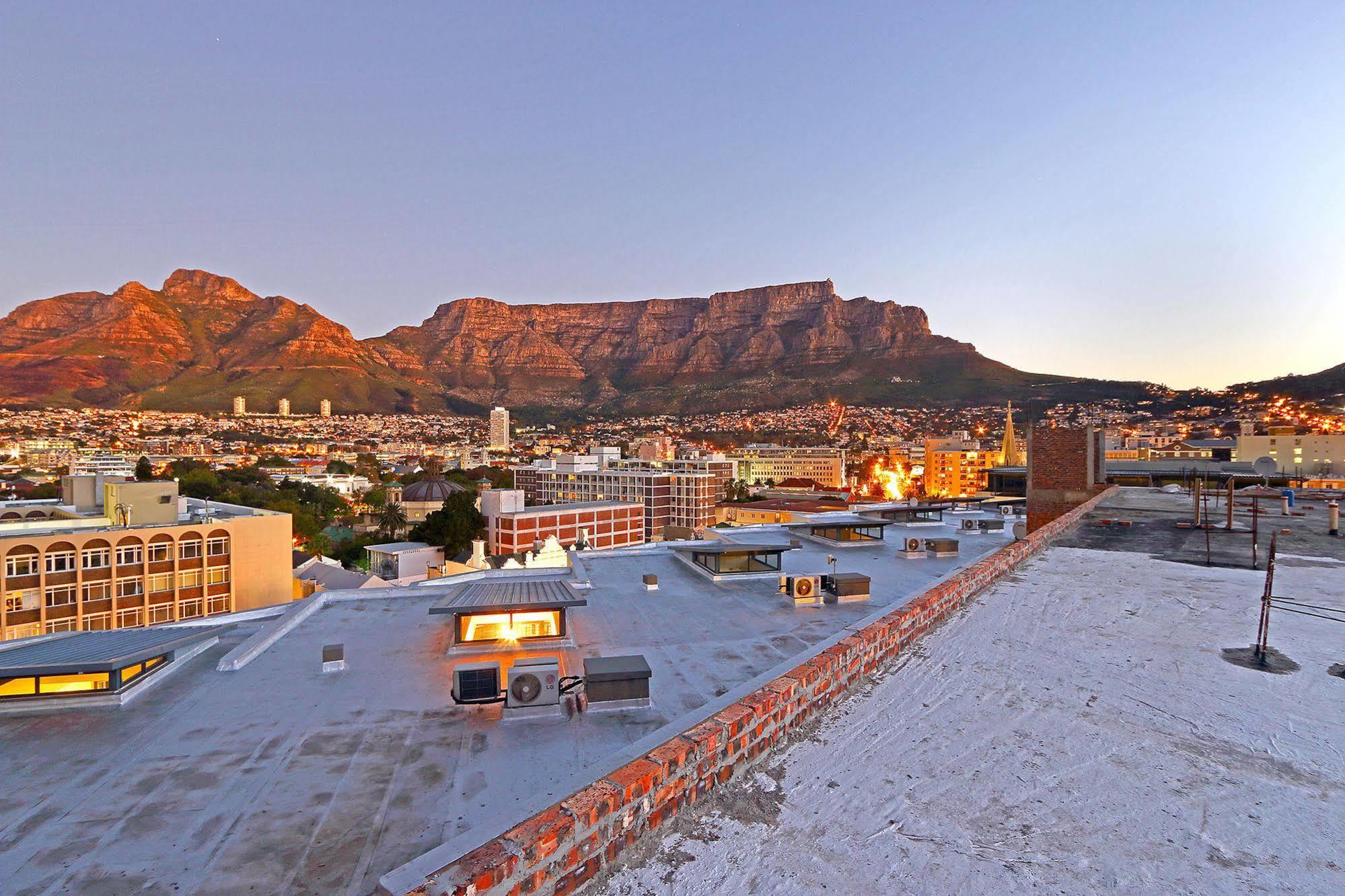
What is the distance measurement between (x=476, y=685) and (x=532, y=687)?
2.19 feet

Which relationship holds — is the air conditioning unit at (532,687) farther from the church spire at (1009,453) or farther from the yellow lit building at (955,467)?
the yellow lit building at (955,467)

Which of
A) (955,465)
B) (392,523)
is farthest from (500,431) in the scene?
(392,523)

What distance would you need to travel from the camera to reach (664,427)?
172 metres

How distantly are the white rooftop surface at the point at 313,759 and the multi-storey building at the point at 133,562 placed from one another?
883 inches

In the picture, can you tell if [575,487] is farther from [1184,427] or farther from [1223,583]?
[1184,427]

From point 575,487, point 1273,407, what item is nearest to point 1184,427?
point 1273,407

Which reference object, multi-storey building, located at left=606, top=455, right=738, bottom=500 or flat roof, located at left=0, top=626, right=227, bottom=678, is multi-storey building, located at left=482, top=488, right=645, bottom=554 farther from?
flat roof, located at left=0, top=626, right=227, bottom=678

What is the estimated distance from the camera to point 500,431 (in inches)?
7411

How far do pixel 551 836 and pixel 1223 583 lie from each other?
12.5 m

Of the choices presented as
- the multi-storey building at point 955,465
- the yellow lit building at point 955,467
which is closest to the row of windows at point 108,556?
the yellow lit building at point 955,467

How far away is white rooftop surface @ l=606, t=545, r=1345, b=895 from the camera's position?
142 inches

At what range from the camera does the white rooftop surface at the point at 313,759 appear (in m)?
3.69

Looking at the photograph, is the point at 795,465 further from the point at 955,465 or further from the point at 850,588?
the point at 850,588

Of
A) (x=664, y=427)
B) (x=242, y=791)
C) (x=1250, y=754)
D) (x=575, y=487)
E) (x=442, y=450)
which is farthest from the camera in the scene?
(x=664, y=427)
